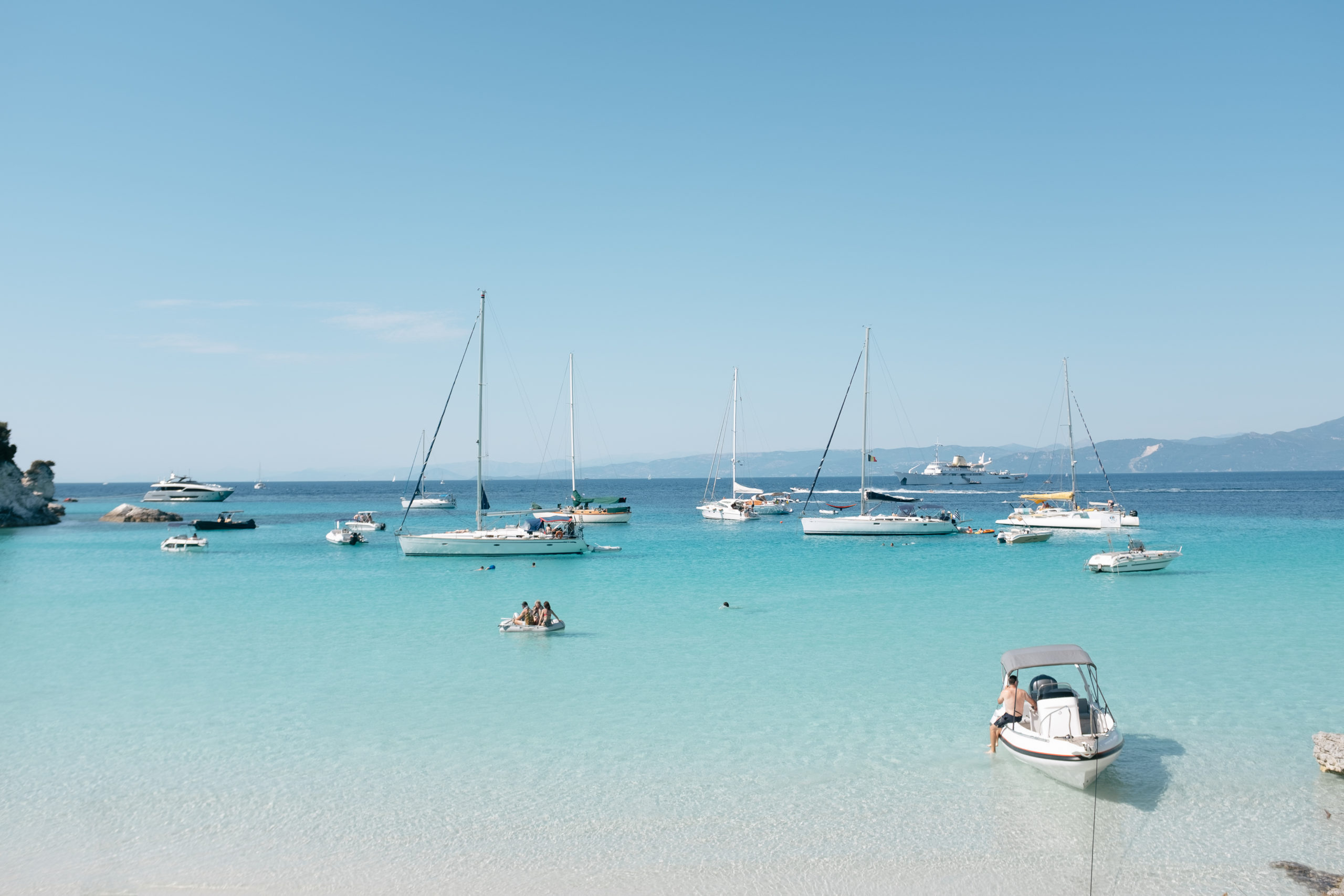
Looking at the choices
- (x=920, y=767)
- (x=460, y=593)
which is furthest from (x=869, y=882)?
(x=460, y=593)

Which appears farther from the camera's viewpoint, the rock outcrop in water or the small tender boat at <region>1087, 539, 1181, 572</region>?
the rock outcrop in water

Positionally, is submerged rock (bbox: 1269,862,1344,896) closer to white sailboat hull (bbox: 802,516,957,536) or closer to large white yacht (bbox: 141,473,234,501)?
white sailboat hull (bbox: 802,516,957,536)

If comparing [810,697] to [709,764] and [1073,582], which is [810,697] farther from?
[1073,582]

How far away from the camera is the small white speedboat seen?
26281 mm

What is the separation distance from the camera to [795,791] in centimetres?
1385

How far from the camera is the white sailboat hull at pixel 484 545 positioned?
4734 centimetres

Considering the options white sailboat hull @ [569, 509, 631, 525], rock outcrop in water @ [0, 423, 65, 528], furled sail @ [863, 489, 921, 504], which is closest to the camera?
rock outcrop in water @ [0, 423, 65, 528]

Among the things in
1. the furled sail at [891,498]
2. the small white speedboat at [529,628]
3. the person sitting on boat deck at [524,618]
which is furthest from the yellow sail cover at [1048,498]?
the person sitting on boat deck at [524,618]

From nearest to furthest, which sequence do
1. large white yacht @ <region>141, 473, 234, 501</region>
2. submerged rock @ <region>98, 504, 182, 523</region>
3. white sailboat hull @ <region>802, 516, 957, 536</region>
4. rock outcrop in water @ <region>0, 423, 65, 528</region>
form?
white sailboat hull @ <region>802, 516, 957, 536</region>
rock outcrop in water @ <region>0, 423, 65, 528</region>
submerged rock @ <region>98, 504, 182, 523</region>
large white yacht @ <region>141, 473, 234, 501</region>

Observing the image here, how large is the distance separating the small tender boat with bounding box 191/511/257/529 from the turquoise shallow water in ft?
133

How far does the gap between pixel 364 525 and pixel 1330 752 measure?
67052mm

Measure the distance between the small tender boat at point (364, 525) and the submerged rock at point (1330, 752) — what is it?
59.4m

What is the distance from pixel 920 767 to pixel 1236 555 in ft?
137

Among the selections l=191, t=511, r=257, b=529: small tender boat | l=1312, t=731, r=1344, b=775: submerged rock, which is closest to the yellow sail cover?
l=191, t=511, r=257, b=529: small tender boat
